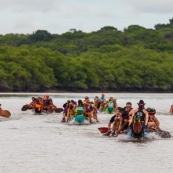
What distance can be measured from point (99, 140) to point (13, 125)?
371 inches

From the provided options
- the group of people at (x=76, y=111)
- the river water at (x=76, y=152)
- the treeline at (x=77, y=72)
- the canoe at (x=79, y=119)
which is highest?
the treeline at (x=77, y=72)

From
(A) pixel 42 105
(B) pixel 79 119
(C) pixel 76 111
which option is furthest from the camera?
(A) pixel 42 105

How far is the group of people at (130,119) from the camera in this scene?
2948 cm

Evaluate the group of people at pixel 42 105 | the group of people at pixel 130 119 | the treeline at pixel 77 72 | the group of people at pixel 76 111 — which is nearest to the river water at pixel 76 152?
the group of people at pixel 130 119

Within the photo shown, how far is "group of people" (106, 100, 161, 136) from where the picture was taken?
2948 cm

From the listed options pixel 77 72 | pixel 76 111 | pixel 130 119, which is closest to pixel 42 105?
pixel 76 111

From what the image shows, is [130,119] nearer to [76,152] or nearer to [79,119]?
[76,152]

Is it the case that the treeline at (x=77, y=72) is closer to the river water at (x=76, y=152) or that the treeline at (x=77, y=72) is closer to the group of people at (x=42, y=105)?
the group of people at (x=42, y=105)

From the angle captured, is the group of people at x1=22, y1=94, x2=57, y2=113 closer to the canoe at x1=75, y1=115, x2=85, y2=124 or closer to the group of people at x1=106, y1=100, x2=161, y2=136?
the canoe at x1=75, y1=115, x2=85, y2=124

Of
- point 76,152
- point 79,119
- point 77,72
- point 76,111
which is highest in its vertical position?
point 77,72

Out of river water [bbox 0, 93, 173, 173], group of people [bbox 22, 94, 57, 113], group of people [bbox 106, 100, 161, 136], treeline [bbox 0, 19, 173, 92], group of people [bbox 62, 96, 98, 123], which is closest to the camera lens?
river water [bbox 0, 93, 173, 173]

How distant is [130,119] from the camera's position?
29.6m

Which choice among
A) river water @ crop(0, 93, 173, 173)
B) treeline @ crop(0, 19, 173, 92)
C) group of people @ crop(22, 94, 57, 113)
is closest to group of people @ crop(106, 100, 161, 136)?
river water @ crop(0, 93, 173, 173)

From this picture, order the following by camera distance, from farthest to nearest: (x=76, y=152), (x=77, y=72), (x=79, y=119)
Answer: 1. (x=77, y=72)
2. (x=79, y=119)
3. (x=76, y=152)
